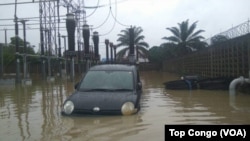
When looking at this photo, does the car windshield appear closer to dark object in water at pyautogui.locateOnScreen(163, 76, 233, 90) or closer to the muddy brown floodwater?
the muddy brown floodwater

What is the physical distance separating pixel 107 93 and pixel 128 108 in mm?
781

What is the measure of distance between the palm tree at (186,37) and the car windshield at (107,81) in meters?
40.3

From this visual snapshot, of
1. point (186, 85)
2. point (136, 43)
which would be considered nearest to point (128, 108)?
point (186, 85)

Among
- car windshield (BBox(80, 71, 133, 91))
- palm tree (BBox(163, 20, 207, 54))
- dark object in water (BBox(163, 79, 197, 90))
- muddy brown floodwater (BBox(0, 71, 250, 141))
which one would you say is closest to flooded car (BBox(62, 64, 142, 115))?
car windshield (BBox(80, 71, 133, 91))

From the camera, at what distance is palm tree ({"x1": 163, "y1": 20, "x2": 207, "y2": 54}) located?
50.9 m

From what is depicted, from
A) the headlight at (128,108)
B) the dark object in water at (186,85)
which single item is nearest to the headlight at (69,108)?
the headlight at (128,108)

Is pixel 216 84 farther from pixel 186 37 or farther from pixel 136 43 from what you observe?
pixel 136 43

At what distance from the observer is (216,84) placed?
704 inches

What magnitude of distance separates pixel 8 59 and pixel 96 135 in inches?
1996

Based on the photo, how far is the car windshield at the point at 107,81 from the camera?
10.3 metres

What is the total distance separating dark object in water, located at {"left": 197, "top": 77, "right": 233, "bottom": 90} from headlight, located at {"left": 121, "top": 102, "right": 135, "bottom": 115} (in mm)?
9281

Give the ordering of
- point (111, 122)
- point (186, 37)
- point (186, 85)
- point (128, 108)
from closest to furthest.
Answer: point (111, 122)
point (128, 108)
point (186, 85)
point (186, 37)

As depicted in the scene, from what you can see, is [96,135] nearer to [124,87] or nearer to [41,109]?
[124,87]

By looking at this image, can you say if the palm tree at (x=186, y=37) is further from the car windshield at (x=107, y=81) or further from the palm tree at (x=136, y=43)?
the car windshield at (x=107, y=81)
